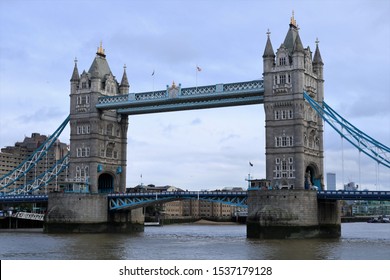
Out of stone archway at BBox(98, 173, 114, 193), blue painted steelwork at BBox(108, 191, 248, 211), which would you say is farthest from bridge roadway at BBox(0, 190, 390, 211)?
stone archway at BBox(98, 173, 114, 193)

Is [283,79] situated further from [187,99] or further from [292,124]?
[187,99]

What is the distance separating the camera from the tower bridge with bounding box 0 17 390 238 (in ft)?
227

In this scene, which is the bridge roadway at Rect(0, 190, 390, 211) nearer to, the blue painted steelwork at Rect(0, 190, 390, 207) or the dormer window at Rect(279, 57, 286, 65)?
the blue painted steelwork at Rect(0, 190, 390, 207)

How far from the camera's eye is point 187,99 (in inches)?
3280

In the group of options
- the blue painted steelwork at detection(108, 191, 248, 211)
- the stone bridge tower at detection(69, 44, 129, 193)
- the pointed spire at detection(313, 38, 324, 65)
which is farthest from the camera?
the stone bridge tower at detection(69, 44, 129, 193)

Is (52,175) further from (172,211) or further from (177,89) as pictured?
(172,211)

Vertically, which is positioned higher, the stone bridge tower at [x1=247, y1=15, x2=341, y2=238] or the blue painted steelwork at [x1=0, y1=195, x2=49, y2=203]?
the stone bridge tower at [x1=247, y1=15, x2=341, y2=238]

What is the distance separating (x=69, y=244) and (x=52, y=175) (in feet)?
118

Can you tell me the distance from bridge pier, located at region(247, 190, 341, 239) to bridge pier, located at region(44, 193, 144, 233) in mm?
24456

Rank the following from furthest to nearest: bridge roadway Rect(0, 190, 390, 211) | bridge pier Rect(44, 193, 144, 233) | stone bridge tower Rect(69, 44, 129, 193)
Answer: stone bridge tower Rect(69, 44, 129, 193), bridge pier Rect(44, 193, 144, 233), bridge roadway Rect(0, 190, 390, 211)

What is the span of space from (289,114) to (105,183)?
1284 inches

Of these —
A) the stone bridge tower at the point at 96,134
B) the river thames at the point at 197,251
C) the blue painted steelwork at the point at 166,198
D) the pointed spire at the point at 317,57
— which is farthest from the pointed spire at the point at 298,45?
the stone bridge tower at the point at 96,134
